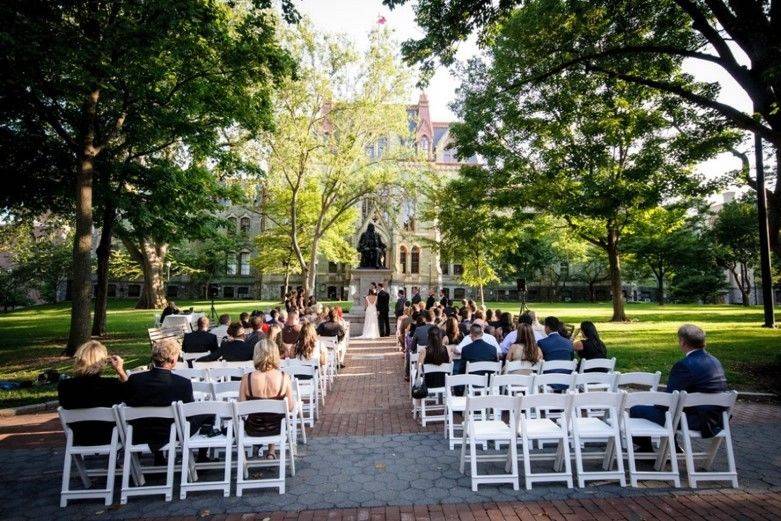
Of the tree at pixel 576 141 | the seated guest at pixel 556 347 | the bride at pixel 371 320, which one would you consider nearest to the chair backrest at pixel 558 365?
the seated guest at pixel 556 347

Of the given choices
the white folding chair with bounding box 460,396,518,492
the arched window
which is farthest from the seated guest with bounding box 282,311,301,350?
the arched window

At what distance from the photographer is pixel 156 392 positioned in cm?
484

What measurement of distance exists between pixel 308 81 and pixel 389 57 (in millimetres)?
4520

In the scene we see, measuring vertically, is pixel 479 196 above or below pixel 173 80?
below

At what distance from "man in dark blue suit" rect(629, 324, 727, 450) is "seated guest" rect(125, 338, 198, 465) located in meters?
5.59

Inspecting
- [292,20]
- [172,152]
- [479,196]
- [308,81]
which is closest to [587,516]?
[292,20]

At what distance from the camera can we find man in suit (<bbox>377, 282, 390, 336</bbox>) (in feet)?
59.9

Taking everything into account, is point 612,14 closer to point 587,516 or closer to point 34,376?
point 587,516

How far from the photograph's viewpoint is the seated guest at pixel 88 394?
4762 millimetres

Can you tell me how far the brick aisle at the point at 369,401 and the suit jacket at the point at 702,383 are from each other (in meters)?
3.46

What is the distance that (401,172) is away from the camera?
86.8 feet

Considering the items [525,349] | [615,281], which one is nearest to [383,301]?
[525,349]

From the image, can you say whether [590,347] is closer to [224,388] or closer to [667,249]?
[224,388]

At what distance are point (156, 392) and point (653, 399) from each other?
17.9ft
